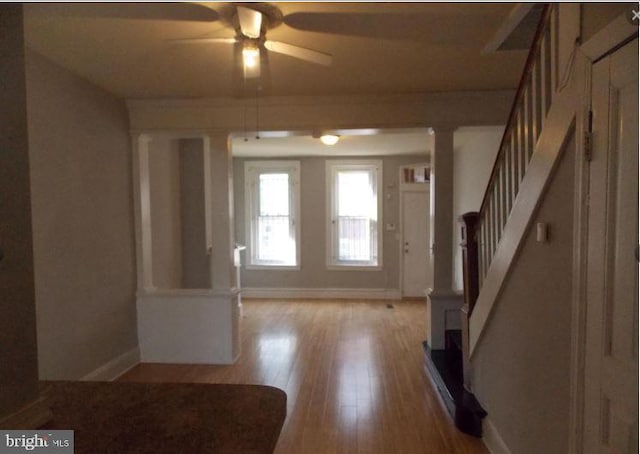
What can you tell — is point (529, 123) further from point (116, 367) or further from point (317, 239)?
point (317, 239)

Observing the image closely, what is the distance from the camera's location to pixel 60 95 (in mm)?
2646

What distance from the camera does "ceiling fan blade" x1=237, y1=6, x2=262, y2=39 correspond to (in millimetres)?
1766

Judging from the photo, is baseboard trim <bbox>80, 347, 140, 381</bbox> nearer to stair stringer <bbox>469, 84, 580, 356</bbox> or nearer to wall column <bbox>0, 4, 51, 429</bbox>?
wall column <bbox>0, 4, 51, 429</bbox>

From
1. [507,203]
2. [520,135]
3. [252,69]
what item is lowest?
[507,203]

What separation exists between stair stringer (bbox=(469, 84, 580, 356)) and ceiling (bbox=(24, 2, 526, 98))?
0.76 m

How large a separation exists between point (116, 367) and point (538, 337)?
11.0 feet

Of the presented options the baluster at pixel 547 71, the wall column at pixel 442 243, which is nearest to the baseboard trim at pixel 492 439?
the wall column at pixel 442 243

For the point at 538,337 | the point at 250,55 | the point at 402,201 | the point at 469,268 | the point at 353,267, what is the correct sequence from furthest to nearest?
the point at 353,267, the point at 402,201, the point at 469,268, the point at 250,55, the point at 538,337

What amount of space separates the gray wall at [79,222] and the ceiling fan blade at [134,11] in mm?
751

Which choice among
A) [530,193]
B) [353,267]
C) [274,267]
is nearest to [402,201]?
[353,267]

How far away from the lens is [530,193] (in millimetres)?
1734

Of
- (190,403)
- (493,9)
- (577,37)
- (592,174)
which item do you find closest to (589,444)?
(592,174)

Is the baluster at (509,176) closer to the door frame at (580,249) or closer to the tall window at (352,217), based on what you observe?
the door frame at (580,249)

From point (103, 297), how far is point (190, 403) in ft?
7.92
